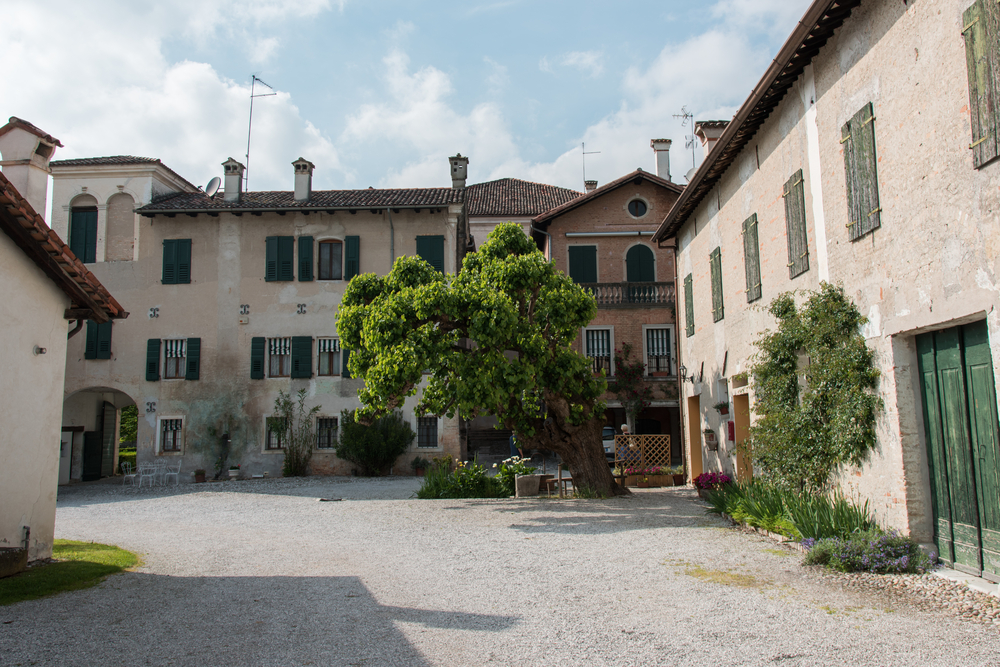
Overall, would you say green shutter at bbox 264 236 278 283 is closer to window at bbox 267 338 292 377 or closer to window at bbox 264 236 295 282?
window at bbox 264 236 295 282

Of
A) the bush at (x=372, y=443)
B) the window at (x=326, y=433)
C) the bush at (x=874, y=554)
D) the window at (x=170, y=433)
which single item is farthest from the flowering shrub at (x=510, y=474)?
the window at (x=170, y=433)

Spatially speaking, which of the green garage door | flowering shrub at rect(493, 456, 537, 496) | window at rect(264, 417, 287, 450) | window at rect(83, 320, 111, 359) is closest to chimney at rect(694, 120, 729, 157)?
flowering shrub at rect(493, 456, 537, 496)

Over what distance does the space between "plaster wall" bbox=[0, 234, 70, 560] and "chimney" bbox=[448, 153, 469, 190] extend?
15.8 m

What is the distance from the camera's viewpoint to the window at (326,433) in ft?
69.4

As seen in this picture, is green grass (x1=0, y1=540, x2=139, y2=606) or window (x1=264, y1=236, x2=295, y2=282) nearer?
green grass (x1=0, y1=540, x2=139, y2=606)

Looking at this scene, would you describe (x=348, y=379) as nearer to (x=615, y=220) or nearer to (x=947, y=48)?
(x=615, y=220)

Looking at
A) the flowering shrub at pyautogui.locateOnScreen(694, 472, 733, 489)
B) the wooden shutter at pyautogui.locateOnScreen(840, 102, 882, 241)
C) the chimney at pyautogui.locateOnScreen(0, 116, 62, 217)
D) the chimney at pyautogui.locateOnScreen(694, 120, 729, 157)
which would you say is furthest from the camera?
the chimney at pyautogui.locateOnScreen(694, 120, 729, 157)

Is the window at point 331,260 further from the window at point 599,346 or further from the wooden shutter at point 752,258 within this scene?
the wooden shutter at point 752,258

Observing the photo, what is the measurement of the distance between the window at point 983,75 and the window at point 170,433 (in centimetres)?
2125

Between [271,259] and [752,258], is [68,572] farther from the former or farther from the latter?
[271,259]

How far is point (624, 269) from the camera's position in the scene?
24672mm

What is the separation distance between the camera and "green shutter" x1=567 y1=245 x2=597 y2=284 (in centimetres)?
2469

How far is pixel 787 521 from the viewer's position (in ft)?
25.7

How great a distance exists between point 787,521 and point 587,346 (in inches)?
640
